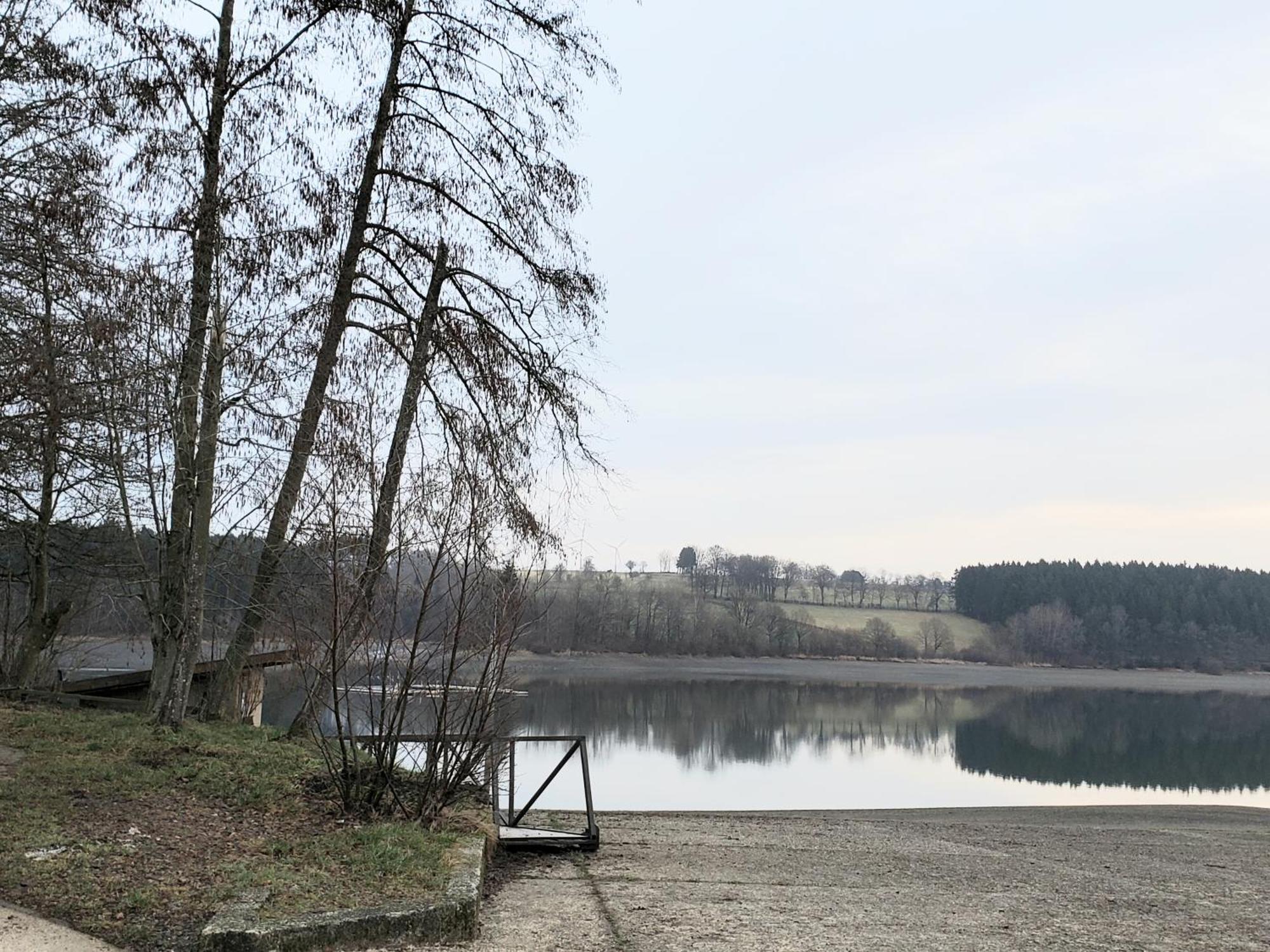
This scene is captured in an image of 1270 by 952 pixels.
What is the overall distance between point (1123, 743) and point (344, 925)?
3933 centimetres

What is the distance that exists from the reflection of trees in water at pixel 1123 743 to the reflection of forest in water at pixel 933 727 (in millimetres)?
96

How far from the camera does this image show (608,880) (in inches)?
269

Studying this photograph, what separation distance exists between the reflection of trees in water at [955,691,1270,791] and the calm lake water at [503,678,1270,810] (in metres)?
0.13

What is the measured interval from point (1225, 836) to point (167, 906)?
11.9 meters

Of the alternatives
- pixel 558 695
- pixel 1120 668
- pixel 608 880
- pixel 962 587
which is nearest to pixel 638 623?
pixel 558 695

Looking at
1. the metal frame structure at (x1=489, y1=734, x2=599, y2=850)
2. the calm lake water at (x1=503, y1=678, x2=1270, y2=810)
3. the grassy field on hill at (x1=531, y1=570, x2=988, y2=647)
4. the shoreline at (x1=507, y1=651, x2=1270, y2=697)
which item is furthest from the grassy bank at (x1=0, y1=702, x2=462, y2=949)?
the grassy field on hill at (x1=531, y1=570, x2=988, y2=647)

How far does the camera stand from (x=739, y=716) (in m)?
38.9

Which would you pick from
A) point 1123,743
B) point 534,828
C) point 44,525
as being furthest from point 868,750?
point 44,525

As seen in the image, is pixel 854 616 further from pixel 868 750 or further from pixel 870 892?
pixel 870 892

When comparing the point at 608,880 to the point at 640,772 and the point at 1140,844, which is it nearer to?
the point at 1140,844

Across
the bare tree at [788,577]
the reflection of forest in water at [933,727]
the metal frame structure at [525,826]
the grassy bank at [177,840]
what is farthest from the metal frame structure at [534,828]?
the bare tree at [788,577]

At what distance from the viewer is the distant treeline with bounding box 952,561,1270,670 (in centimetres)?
9025

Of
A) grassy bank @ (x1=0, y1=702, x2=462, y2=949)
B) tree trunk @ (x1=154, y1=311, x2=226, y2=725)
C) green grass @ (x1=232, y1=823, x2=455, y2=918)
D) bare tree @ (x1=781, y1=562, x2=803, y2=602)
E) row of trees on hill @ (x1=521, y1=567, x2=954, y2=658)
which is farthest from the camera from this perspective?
bare tree @ (x1=781, y1=562, x2=803, y2=602)

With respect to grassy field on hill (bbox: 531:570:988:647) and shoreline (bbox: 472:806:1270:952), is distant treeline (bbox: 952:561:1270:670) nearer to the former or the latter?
grassy field on hill (bbox: 531:570:988:647)
